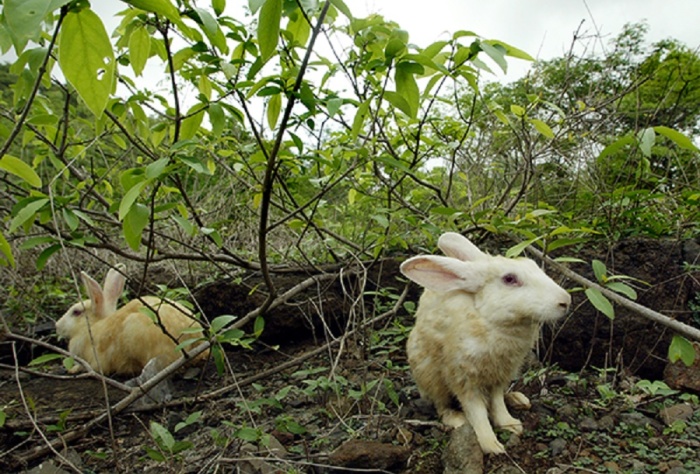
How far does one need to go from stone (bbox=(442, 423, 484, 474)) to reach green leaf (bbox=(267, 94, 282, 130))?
4.95 ft

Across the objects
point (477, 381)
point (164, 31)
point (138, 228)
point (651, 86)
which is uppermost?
point (651, 86)

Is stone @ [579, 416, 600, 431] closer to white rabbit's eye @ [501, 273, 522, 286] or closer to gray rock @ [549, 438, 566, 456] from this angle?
gray rock @ [549, 438, 566, 456]

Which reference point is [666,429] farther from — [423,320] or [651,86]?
[651,86]

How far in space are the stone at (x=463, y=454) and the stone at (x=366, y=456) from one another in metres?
0.22

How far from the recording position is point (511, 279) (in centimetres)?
229

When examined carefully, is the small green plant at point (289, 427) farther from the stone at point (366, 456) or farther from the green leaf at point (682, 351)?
the green leaf at point (682, 351)

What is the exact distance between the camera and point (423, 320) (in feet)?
8.21

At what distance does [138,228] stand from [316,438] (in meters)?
1.49

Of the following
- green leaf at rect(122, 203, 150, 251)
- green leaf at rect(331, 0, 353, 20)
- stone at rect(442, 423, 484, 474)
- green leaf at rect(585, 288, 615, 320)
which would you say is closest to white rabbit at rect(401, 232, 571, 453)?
stone at rect(442, 423, 484, 474)

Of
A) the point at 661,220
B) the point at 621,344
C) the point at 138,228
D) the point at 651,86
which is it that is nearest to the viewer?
the point at 138,228

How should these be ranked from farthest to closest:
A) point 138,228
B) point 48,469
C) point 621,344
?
point 621,344 → point 48,469 → point 138,228

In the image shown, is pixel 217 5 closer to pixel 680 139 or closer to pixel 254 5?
pixel 254 5

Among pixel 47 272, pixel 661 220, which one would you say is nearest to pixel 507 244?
pixel 661 220

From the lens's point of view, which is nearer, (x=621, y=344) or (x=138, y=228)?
(x=138, y=228)
